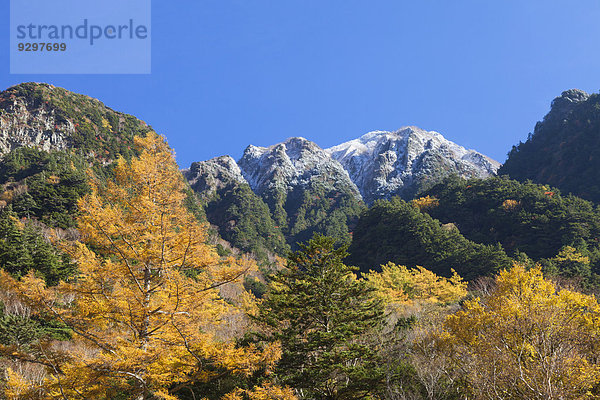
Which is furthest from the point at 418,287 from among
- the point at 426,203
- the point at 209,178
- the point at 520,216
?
the point at 209,178

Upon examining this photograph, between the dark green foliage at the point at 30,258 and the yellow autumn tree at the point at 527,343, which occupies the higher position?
the dark green foliage at the point at 30,258

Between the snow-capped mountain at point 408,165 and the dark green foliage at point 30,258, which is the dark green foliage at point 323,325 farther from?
the snow-capped mountain at point 408,165

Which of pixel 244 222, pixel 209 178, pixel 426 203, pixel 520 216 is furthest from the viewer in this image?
pixel 209 178

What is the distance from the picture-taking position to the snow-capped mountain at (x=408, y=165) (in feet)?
378

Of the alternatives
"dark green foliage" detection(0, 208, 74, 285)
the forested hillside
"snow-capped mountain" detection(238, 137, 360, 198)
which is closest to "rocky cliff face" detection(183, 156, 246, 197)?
"snow-capped mountain" detection(238, 137, 360, 198)

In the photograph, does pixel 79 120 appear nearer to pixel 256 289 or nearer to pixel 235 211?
pixel 235 211

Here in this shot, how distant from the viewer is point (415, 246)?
165ft

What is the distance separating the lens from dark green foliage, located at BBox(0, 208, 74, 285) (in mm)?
27312

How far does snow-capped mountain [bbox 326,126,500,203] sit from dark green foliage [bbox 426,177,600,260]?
149 ft

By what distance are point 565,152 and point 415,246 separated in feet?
156

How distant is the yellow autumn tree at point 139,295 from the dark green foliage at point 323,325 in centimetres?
450

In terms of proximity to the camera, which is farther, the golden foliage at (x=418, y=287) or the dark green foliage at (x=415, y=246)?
the dark green foliage at (x=415, y=246)

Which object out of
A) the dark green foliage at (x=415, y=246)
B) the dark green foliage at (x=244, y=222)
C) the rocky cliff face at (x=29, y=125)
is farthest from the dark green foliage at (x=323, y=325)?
the rocky cliff face at (x=29, y=125)

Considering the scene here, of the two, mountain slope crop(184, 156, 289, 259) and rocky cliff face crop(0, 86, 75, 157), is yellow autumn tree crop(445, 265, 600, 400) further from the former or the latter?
rocky cliff face crop(0, 86, 75, 157)
